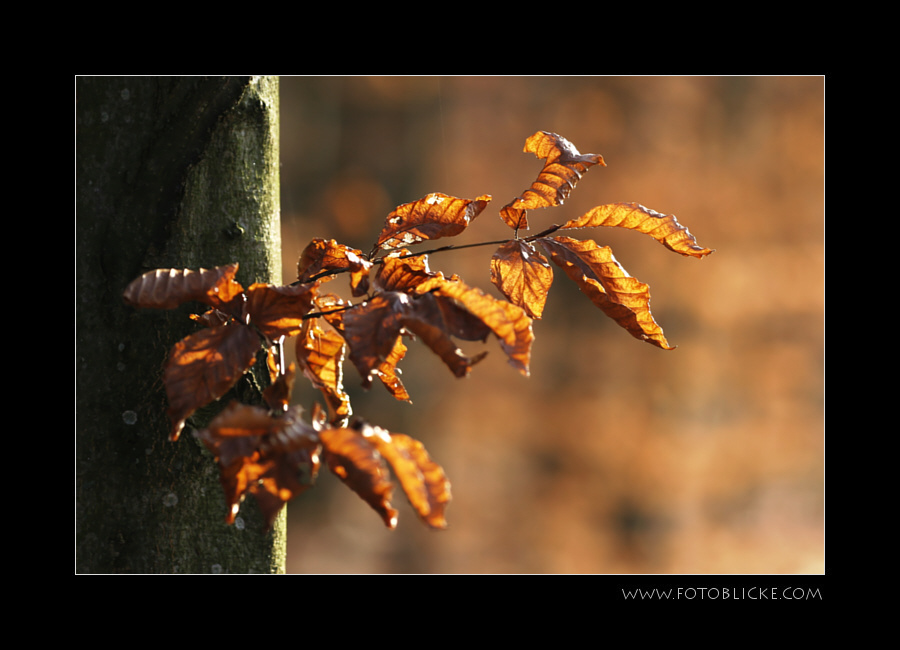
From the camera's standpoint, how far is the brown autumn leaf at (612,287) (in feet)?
1.85

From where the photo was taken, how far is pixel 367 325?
0.45 metres

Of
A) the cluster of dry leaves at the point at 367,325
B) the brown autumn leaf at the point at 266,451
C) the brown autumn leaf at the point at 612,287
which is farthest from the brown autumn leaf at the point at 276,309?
the brown autumn leaf at the point at 612,287

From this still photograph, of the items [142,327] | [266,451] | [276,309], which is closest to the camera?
[266,451]

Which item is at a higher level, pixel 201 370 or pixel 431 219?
pixel 431 219

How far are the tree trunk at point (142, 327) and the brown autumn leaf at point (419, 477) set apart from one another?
242 millimetres

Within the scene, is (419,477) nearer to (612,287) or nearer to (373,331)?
(373,331)

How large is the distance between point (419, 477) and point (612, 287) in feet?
0.82

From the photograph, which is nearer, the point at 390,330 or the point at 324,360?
the point at 390,330

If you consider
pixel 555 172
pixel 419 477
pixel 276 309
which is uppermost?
pixel 555 172

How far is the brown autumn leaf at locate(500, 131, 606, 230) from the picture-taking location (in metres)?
0.56

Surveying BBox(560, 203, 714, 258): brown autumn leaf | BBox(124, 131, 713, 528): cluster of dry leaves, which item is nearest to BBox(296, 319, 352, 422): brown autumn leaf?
BBox(124, 131, 713, 528): cluster of dry leaves

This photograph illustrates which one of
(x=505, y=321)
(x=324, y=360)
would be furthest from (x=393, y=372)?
(x=505, y=321)
